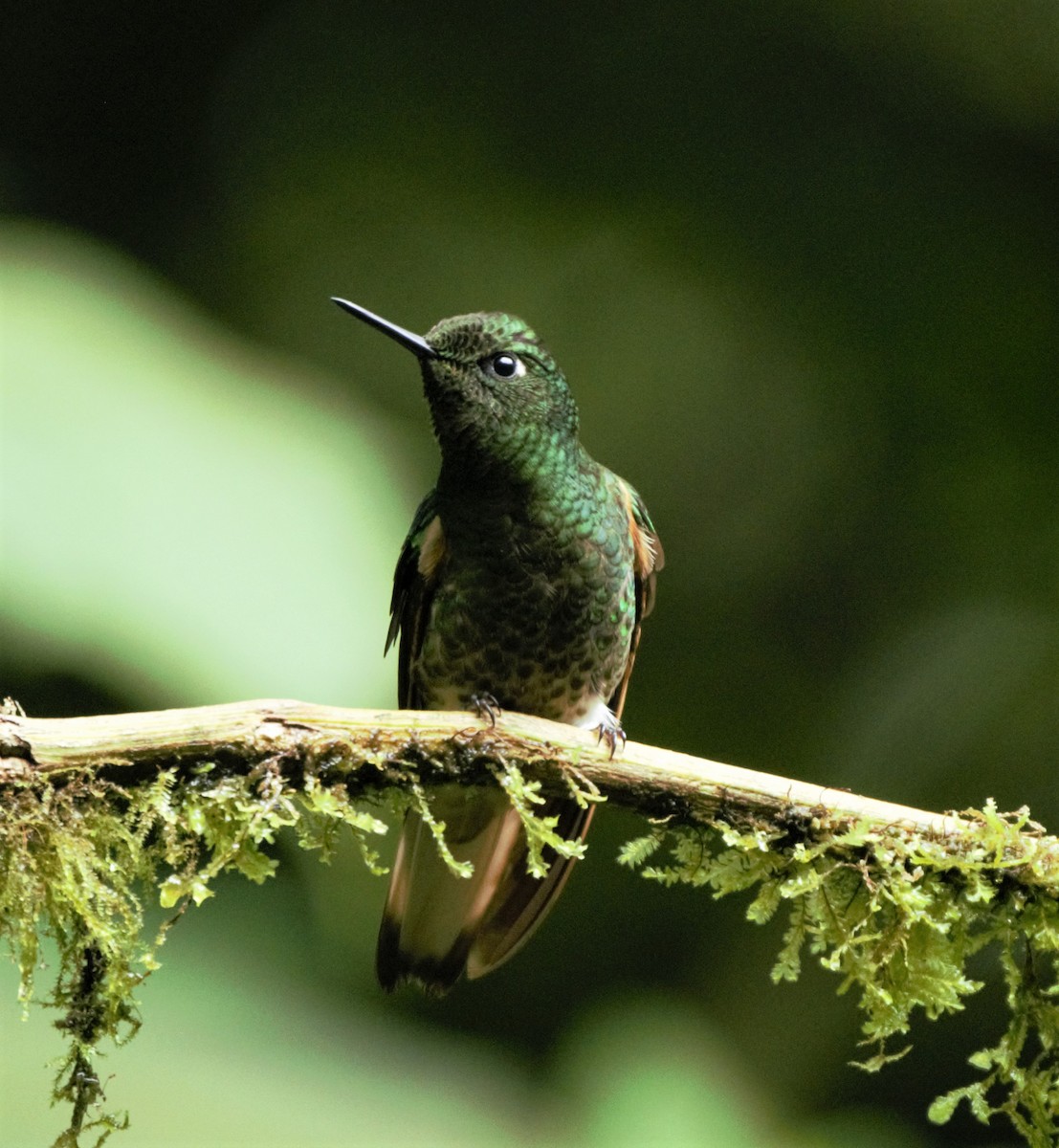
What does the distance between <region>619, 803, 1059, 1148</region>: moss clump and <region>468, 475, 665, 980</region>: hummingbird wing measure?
2.21 feet

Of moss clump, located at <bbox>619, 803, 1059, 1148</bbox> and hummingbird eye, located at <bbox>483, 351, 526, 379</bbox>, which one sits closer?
moss clump, located at <bbox>619, 803, 1059, 1148</bbox>

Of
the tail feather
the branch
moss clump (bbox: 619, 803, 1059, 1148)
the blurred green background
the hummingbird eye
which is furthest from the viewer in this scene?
the blurred green background

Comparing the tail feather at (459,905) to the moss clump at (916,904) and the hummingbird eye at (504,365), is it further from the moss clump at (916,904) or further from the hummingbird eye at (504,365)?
the hummingbird eye at (504,365)

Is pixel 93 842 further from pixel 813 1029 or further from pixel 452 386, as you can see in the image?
pixel 813 1029

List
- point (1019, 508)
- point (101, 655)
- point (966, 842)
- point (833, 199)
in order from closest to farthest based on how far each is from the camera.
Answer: point (966, 842), point (101, 655), point (1019, 508), point (833, 199)

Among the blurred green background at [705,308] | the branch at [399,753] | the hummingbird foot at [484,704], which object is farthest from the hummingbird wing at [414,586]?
the blurred green background at [705,308]

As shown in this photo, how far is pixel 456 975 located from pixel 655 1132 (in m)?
0.56

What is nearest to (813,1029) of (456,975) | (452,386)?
(456,975)

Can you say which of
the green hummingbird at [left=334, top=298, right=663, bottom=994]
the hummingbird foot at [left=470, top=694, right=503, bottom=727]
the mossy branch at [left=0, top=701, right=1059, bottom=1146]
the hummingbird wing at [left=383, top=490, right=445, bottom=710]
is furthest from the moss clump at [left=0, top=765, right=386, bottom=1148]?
the hummingbird wing at [left=383, top=490, right=445, bottom=710]

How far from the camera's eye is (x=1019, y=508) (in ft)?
15.4

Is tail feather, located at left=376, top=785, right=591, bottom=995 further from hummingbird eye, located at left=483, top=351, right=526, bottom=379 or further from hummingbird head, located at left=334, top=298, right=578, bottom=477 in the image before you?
hummingbird eye, located at left=483, top=351, right=526, bottom=379

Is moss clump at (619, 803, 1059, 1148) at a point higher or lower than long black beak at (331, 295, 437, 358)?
lower

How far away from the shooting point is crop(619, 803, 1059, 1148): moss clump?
76.4 inches

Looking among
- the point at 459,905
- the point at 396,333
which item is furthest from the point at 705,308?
the point at 459,905
